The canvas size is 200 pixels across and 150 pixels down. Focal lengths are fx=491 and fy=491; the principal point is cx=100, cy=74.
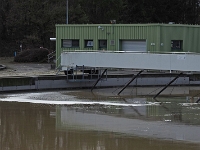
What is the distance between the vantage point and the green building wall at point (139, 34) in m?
32.9

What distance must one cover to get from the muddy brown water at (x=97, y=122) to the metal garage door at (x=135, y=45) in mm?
7426

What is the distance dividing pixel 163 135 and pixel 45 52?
3319cm

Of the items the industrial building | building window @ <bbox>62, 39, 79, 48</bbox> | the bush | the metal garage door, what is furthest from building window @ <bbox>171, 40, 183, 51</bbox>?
the bush

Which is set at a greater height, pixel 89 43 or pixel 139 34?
pixel 139 34

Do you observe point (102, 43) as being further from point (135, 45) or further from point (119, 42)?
point (135, 45)

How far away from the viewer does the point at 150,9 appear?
219ft

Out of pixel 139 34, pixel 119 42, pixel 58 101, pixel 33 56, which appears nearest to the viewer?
pixel 58 101

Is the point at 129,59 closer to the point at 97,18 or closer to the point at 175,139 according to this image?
the point at 175,139

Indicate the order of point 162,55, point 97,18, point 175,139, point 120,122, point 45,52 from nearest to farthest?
point 175,139 → point 120,122 → point 162,55 → point 45,52 → point 97,18

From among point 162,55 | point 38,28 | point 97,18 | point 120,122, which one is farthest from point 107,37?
point 97,18

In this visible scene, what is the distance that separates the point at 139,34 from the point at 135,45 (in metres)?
0.94

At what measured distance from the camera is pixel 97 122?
1764 centimetres

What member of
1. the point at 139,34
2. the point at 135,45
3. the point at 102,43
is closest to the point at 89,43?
the point at 102,43

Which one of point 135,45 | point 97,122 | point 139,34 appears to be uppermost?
point 139,34
